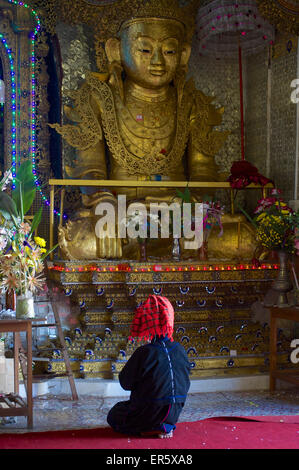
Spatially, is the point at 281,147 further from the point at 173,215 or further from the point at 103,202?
the point at 103,202

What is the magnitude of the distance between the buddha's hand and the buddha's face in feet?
5.34

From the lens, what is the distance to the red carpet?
4035 mm

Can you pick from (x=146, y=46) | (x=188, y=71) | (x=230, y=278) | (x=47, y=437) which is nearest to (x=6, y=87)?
(x=146, y=46)

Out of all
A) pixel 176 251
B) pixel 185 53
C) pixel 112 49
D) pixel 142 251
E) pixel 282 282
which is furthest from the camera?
pixel 185 53

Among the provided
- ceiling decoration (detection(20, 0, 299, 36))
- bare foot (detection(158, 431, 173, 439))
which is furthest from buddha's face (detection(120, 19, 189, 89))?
bare foot (detection(158, 431, 173, 439))

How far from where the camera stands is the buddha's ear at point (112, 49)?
7.13 m

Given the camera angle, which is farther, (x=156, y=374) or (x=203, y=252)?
(x=203, y=252)

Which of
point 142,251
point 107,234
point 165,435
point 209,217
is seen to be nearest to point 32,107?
point 107,234

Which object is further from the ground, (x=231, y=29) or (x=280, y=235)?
(x=231, y=29)

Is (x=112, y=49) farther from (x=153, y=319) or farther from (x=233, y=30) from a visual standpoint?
(x=153, y=319)

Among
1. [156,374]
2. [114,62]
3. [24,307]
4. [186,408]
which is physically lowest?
[186,408]

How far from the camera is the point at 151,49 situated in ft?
23.0

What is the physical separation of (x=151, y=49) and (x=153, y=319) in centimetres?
375

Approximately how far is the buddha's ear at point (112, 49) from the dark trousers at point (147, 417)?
4.09 m
